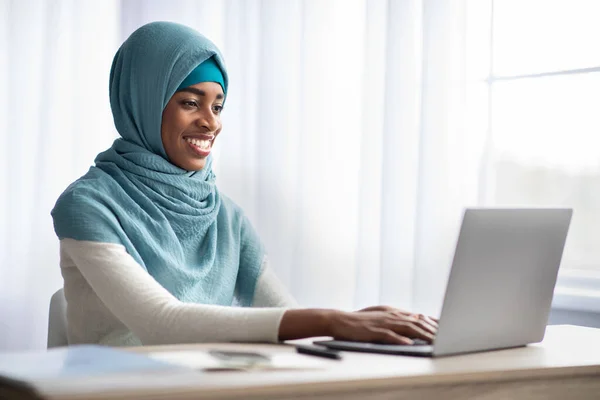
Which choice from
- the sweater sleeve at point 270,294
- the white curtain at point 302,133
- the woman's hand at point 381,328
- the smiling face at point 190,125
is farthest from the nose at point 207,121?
the woman's hand at point 381,328

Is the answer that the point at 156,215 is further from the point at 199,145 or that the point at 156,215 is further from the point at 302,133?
the point at 302,133

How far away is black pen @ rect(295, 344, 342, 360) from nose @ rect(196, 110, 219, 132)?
816 millimetres

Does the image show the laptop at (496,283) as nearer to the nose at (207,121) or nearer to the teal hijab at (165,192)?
the teal hijab at (165,192)

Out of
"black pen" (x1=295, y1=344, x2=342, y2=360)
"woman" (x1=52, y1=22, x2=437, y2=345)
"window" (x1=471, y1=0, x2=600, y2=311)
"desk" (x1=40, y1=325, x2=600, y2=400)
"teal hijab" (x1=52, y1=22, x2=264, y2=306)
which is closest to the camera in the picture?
"desk" (x1=40, y1=325, x2=600, y2=400)

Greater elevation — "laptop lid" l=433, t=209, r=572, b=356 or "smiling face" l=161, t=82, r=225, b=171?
"smiling face" l=161, t=82, r=225, b=171

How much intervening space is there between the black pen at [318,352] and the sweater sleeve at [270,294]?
2.30 ft

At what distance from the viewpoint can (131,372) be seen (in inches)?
39.5

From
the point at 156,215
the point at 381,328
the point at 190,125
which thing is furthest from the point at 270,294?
the point at 381,328

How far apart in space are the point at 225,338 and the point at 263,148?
132 cm

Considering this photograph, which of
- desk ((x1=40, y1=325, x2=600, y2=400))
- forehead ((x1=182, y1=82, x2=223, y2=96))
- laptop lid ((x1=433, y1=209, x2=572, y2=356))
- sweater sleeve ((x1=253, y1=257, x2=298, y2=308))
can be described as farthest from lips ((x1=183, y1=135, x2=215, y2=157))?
laptop lid ((x1=433, y1=209, x2=572, y2=356))

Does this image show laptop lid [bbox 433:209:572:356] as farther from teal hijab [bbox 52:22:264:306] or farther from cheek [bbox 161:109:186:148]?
cheek [bbox 161:109:186:148]

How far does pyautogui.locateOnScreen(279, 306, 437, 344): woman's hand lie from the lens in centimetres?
135

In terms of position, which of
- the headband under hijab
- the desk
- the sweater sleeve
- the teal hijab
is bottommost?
the sweater sleeve

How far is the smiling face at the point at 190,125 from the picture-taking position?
198 centimetres
